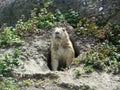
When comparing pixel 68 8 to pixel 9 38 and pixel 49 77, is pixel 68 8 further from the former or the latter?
pixel 49 77

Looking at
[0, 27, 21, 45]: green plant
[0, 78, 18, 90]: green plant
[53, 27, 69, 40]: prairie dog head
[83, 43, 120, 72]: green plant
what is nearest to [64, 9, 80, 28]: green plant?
[53, 27, 69, 40]: prairie dog head

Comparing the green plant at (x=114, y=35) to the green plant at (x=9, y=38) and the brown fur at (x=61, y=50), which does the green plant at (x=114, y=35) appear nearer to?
the brown fur at (x=61, y=50)

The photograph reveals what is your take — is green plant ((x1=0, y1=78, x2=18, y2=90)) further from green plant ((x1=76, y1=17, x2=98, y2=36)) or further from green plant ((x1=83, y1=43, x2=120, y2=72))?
green plant ((x1=76, y1=17, x2=98, y2=36))

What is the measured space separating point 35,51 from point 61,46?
733mm

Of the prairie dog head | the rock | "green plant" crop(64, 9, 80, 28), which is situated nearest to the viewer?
the prairie dog head

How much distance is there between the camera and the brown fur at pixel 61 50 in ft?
40.8

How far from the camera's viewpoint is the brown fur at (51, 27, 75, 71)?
12.4 m

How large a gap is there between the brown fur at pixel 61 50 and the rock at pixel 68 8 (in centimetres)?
125

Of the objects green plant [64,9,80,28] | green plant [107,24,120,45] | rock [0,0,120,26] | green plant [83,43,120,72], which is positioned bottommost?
green plant [83,43,120,72]

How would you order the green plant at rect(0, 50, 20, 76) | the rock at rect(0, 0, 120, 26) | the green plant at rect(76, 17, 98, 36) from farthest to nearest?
the rock at rect(0, 0, 120, 26)
the green plant at rect(76, 17, 98, 36)
the green plant at rect(0, 50, 20, 76)

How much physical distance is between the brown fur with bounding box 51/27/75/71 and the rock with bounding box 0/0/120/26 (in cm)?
125

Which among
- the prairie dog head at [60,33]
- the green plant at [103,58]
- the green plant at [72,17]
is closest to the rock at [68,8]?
the green plant at [72,17]

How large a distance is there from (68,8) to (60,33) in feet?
5.96

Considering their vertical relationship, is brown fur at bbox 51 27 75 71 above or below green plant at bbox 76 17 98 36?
below
